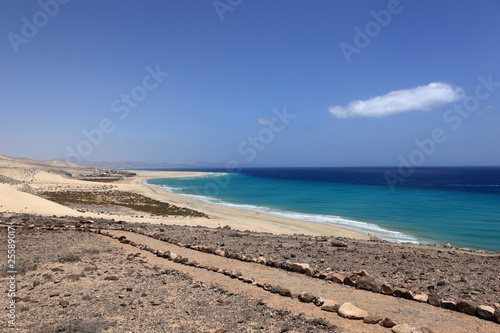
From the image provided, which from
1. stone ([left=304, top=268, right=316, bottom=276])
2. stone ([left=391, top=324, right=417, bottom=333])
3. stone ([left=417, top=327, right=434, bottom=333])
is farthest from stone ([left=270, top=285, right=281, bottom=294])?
stone ([left=417, top=327, right=434, bottom=333])

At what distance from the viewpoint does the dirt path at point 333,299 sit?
6.71 meters

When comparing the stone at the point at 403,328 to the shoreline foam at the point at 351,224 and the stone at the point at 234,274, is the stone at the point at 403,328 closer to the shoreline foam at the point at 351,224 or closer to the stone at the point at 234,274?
the stone at the point at 234,274

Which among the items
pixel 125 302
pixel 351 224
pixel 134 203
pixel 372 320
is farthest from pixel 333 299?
pixel 134 203

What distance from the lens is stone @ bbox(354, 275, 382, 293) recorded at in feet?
28.6

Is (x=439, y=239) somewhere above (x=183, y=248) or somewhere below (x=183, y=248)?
below

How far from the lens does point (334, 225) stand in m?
32.0

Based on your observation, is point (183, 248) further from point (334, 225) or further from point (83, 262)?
point (334, 225)

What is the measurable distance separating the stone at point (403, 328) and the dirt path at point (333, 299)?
7.9 inches

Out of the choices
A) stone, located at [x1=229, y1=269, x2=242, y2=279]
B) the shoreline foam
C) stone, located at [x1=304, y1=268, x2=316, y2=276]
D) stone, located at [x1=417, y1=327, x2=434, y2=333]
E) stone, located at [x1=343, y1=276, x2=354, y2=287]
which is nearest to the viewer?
stone, located at [x1=417, y1=327, x2=434, y2=333]

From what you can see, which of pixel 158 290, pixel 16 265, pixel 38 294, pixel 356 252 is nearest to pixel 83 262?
pixel 16 265

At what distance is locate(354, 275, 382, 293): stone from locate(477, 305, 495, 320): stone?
2384mm

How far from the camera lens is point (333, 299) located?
26.7 feet

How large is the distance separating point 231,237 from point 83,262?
8.11m

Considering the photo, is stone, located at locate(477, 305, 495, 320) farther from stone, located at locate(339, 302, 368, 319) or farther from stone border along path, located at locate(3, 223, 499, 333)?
stone, located at locate(339, 302, 368, 319)
